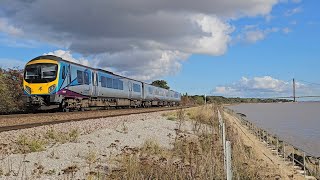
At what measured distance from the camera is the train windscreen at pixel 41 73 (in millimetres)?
23188

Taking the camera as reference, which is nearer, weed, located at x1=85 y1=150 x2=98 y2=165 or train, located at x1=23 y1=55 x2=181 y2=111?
weed, located at x1=85 y1=150 x2=98 y2=165

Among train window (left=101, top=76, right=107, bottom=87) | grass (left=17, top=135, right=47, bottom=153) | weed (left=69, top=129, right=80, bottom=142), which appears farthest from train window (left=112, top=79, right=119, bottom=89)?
grass (left=17, top=135, right=47, bottom=153)

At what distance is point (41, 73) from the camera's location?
23.4 meters

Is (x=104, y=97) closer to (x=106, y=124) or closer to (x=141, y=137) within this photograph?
(x=106, y=124)

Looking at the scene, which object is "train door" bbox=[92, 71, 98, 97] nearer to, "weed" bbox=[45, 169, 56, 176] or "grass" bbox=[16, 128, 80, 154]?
"grass" bbox=[16, 128, 80, 154]

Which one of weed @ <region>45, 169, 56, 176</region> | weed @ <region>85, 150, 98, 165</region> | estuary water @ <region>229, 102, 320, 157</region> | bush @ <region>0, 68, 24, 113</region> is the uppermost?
bush @ <region>0, 68, 24, 113</region>

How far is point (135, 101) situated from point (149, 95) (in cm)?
710

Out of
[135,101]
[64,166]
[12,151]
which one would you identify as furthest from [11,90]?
[64,166]

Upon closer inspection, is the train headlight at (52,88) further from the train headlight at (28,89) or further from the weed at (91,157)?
the weed at (91,157)

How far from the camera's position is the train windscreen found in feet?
76.1

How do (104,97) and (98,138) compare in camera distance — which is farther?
(104,97)

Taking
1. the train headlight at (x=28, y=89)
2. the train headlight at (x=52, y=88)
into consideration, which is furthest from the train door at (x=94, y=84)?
the train headlight at (x=28, y=89)

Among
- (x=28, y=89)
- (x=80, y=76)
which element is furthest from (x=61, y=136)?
(x=80, y=76)

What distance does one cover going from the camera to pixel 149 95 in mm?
51938
